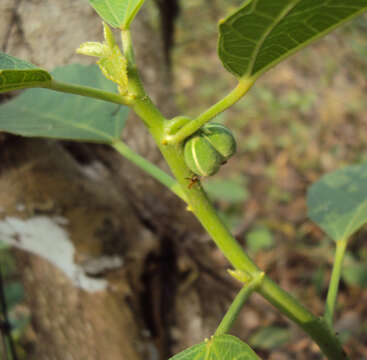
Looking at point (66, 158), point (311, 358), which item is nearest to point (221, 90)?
point (311, 358)

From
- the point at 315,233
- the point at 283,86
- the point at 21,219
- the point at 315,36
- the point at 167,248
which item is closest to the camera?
the point at 315,36

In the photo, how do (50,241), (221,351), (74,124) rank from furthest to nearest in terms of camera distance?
(50,241) < (74,124) < (221,351)

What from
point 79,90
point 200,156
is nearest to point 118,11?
point 79,90

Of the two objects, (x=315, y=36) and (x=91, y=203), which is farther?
(x=91, y=203)

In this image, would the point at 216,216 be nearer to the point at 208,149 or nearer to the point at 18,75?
the point at 208,149

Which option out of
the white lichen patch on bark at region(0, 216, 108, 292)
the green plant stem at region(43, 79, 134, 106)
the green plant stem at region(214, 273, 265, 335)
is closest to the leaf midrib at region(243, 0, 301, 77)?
the green plant stem at region(43, 79, 134, 106)

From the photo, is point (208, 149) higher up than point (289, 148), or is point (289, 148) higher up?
point (208, 149)

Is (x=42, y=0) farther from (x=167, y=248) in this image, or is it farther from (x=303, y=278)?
(x=303, y=278)
